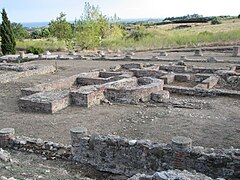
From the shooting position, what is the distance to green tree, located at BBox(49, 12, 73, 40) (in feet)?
138

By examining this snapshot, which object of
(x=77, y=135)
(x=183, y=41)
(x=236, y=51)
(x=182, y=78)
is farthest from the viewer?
(x=183, y=41)

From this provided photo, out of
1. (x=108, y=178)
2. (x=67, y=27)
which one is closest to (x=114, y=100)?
(x=108, y=178)

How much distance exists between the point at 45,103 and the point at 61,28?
1259 inches

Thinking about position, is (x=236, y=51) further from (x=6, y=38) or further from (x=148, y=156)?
(x=148, y=156)

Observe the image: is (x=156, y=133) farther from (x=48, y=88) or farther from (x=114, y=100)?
(x=48, y=88)

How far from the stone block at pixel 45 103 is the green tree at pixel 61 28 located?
1187 inches

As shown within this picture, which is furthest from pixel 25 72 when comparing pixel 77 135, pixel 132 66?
pixel 77 135

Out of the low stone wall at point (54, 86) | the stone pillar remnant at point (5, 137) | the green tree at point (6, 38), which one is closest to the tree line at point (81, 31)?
the green tree at point (6, 38)

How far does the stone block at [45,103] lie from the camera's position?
12133mm

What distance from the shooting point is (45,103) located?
12125 millimetres

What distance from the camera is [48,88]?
50.2 feet

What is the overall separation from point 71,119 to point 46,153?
3.03m

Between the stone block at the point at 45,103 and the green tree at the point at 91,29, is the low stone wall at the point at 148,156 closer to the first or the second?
the stone block at the point at 45,103

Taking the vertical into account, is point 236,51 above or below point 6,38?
below
